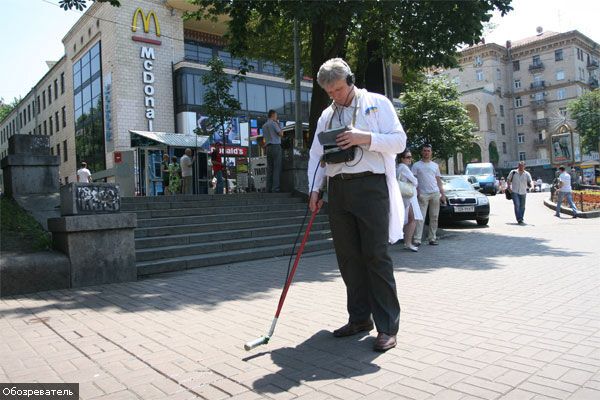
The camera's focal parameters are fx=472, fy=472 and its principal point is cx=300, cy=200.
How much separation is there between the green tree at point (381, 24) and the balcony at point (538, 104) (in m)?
62.4

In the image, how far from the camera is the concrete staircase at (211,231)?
24.7ft

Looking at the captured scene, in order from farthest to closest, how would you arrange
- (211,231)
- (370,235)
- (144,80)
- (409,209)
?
(144,80), (211,231), (409,209), (370,235)

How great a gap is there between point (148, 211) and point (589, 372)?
7.69m

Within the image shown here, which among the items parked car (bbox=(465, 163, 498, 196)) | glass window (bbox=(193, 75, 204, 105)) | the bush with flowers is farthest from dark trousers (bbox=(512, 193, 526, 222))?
glass window (bbox=(193, 75, 204, 105))

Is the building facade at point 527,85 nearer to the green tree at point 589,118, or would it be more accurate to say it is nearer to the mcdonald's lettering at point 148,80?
the green tree at point 589,118

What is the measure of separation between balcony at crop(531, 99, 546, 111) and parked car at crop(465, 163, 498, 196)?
38225 mm

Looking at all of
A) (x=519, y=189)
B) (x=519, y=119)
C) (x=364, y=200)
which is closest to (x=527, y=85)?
(x=519, y=119)

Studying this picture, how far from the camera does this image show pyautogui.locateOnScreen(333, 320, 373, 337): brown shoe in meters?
3.71

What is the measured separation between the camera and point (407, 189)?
8547 mm

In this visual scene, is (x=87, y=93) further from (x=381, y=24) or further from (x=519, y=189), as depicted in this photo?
(x=519, y=189)

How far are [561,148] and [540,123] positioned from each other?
49382 mm

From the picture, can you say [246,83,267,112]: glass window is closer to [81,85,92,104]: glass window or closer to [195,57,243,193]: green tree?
[81,85,92,104]: glass window

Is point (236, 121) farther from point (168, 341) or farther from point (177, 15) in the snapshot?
point (168, 341)

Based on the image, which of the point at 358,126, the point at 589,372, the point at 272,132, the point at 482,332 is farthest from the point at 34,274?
the point at 272,132
